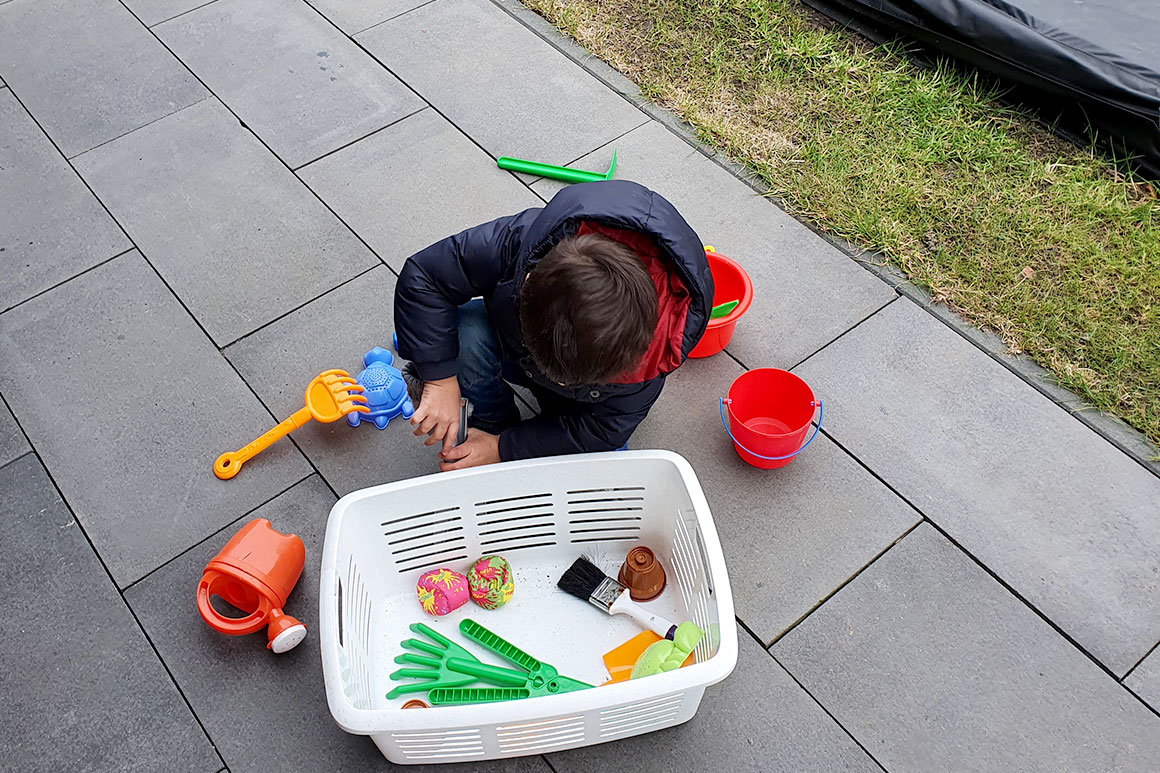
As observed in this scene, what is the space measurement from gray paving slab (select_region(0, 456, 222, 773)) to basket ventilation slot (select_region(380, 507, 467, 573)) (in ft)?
1.48

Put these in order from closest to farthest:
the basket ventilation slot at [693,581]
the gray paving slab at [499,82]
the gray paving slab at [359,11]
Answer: the basket ventilation slot at [693,581] → the gray paving slab at [499,82] → the gray paving slab at [359,11]

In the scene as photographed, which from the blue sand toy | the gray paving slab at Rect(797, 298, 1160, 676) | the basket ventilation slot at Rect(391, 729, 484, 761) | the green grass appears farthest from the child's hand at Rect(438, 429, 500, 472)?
the green grass

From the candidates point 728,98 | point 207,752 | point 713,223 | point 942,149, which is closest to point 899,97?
point 942,149

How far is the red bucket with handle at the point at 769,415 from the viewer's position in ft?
5.72

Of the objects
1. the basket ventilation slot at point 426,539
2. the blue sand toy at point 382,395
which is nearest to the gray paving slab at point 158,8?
the blue sand toy at point 382,395

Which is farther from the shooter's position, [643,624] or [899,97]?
[899,97]

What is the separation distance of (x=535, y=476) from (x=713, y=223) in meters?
1.04

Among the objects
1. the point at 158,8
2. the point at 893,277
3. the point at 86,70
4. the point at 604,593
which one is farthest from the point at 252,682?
the point at 158,8

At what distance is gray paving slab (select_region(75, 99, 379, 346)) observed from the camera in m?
2.10

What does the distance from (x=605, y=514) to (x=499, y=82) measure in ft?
5.04

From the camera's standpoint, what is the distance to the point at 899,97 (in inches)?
100

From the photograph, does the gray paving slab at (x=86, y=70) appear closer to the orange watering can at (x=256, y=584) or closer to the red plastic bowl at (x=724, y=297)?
the orange watering can at (x=256, y=584)

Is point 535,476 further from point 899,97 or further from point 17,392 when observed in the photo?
point 899,97

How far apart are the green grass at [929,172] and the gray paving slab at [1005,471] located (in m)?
0.14
